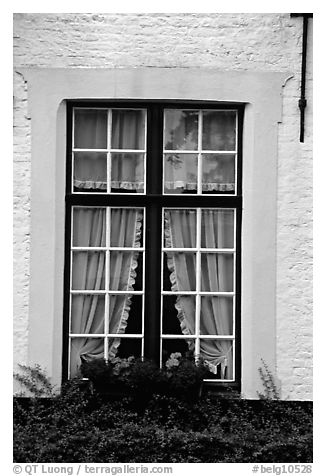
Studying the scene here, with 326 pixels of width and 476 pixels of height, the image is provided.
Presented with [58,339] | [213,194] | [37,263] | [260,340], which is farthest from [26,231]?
[260,340]

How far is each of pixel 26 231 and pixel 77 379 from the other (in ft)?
4.00

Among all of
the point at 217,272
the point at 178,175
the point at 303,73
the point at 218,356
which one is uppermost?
the point at 303,73

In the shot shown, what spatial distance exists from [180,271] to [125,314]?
55cm

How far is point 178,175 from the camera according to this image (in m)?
7.09

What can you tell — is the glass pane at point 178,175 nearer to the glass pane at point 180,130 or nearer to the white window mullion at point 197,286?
the glass pane at point 180,130

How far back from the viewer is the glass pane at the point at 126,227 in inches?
278

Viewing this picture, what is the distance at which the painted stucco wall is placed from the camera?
6938 millimetres

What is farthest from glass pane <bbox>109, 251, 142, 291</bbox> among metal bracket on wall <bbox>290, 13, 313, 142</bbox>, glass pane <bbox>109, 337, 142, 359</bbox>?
metal bracket on wall <bbox>290, 13, 313, 142</bbox>

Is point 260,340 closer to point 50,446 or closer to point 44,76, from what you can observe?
point 50,446

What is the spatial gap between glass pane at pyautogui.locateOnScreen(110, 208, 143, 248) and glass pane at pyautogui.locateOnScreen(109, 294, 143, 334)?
42cm

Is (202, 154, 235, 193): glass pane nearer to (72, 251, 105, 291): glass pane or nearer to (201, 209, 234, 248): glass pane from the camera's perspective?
(201, 209, 234, 248): glass pane

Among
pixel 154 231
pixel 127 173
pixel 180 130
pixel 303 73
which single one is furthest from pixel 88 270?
pixel 303 73

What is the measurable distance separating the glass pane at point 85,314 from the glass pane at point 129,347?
18 cm

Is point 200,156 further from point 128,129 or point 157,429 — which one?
point 157,429
